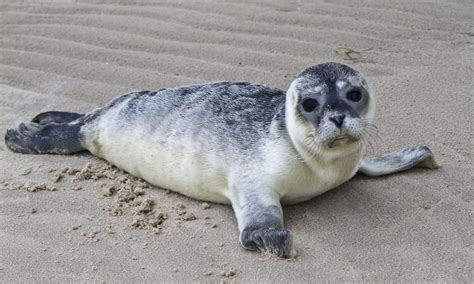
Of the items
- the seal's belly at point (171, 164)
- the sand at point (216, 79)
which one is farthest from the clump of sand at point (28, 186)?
the seal's belly at point (171, 164)

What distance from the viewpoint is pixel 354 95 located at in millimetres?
3623

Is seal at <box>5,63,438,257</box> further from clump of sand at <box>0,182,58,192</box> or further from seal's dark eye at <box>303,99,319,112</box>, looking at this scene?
clump of sand at <box>0,182,58,192</box>

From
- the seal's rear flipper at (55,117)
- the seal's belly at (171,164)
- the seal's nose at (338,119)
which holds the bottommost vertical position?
the seal's rear flipper at (55,117)

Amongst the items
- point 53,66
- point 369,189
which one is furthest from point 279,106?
point 53,66

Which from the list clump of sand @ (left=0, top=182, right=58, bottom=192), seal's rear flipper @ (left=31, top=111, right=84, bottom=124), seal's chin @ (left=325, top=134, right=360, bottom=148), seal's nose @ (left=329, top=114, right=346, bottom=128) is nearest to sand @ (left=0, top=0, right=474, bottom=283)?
clump of sand @ (left=0, top=182, right=58, bottom=192)

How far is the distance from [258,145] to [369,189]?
2.07ft

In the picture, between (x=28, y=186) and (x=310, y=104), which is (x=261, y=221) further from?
(x=28, y=186)

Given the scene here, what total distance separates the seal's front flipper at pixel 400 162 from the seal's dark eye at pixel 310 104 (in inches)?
25.3

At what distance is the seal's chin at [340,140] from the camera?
3.52 metres

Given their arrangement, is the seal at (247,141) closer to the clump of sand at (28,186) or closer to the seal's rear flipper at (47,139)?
the seal's rear flipper at (47,139)

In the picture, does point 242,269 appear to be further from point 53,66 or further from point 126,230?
point 53,66

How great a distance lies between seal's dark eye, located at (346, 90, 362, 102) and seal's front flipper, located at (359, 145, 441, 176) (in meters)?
0.59

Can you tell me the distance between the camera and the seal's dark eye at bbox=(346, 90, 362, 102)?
361 cm

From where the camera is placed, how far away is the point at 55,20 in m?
6.72
